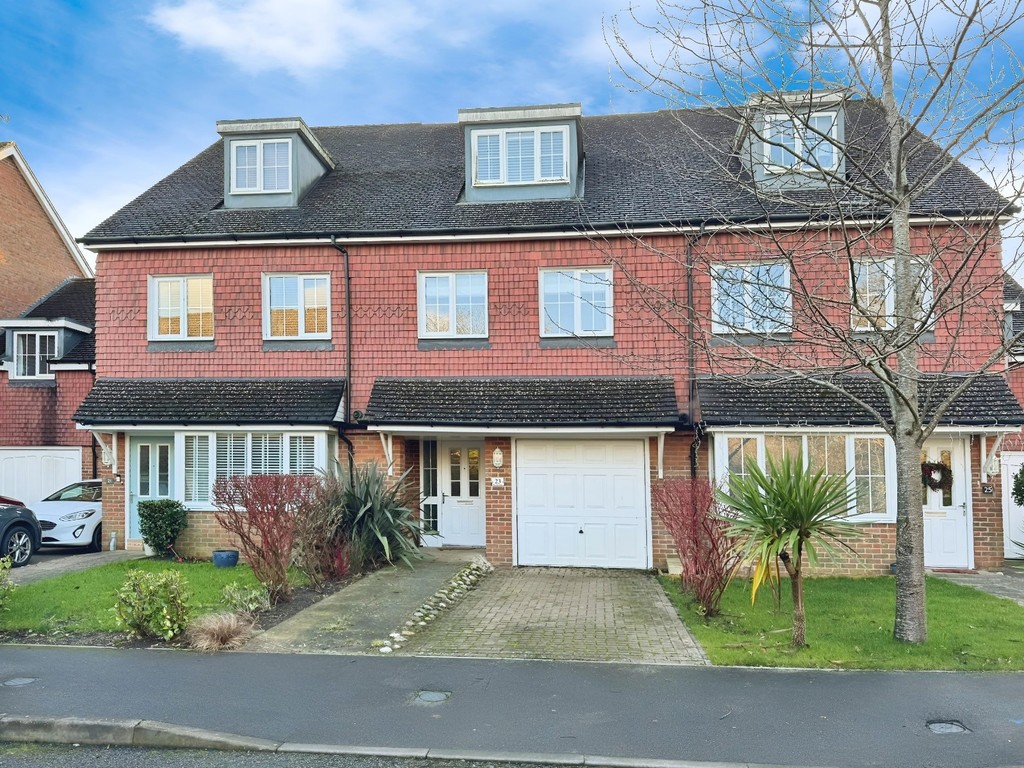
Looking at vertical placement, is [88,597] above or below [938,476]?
below

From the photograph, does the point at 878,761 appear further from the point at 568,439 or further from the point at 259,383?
the point at 259,383

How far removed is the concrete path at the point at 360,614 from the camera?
7.90 meters

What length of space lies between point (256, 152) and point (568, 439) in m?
8.72

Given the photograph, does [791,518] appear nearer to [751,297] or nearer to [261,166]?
[751,297]

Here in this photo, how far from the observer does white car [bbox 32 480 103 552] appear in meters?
14.8

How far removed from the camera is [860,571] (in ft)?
39.8

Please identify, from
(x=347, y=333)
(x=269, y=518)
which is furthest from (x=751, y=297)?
(x=347, y=333)

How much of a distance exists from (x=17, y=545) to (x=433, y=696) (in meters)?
10.4

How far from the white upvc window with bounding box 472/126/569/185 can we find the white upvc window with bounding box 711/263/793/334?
398 cm

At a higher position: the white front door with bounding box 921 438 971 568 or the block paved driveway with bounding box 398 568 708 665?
the white front door with bounding box 921 438 971 568

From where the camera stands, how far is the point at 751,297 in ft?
26.8

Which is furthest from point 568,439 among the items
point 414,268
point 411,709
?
point 411,709

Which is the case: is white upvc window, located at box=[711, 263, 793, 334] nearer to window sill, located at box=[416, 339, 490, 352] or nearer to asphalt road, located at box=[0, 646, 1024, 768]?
asphalt road, located at box=[0, 646, 1024, 768]

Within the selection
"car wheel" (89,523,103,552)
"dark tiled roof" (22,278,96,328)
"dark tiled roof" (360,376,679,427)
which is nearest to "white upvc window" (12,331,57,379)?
"dark tiled roof" (22,278,96,328)
